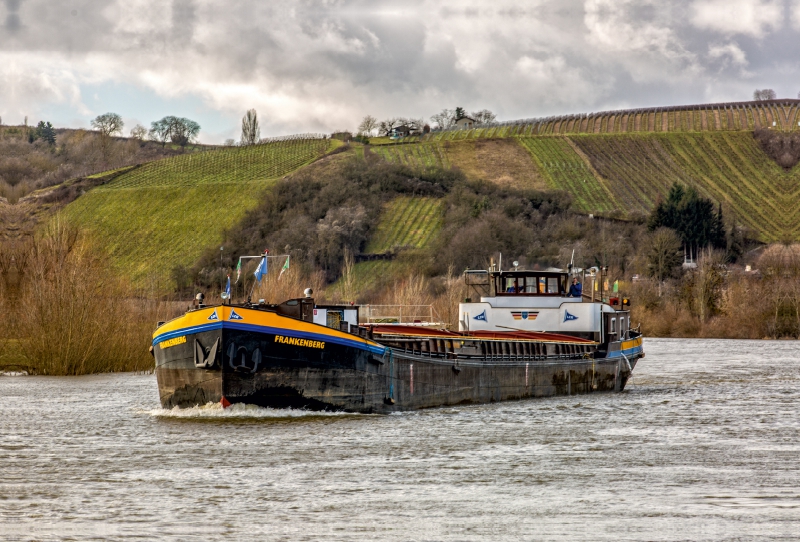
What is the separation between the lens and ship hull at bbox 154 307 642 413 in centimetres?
3206

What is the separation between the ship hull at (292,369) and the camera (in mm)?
32062

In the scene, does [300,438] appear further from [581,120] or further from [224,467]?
[581,120]

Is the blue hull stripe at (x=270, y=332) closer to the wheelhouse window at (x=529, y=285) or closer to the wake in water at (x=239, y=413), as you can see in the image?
the wake in water at (x=239, y=413)

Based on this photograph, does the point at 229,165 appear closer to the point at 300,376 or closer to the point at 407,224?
the point at 407,224

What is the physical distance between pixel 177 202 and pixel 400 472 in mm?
126824

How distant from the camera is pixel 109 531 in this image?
19328 millimetres

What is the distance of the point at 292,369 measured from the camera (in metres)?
32.8

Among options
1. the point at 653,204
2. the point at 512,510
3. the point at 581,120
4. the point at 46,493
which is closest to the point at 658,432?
the point at 512,510

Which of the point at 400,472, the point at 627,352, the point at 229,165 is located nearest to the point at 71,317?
the point at 627,352

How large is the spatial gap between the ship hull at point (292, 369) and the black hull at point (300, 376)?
29 millimetres

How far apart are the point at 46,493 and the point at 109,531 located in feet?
13.4

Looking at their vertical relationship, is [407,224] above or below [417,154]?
below

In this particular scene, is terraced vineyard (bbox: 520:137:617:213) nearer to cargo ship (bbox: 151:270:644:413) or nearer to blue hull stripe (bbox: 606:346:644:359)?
blue hull stripe (bbox: 606:346:644:359)

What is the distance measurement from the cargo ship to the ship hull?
0.10 ft
